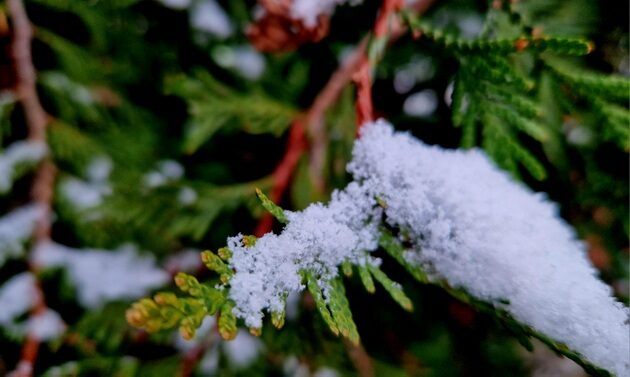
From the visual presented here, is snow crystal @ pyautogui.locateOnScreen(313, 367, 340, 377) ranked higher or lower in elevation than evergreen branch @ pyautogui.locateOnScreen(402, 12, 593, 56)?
lower

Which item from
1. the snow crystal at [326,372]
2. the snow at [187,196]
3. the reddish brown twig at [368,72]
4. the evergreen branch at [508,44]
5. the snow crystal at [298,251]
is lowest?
the snow crystal at [326,372]

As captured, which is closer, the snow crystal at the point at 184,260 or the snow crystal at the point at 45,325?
the snow crystal at the point at 45,325

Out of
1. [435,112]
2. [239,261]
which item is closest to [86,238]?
[239,261]

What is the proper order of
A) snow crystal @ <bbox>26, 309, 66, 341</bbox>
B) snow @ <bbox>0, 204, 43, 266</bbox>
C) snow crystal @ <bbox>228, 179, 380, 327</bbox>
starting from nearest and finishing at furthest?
snow crystal @ <bbox>228, 179, 380, 327</bbox> → snow crystal @ <bbox>26, 309, 66, 341</bbox> → snow @ <bbox>0, 204, 43, 266</bbox>

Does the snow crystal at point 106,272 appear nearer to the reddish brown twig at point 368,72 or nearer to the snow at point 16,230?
the snow at point 16,230

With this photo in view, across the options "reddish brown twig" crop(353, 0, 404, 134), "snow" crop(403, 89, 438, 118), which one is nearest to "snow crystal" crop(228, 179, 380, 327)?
"reddish brown twig" crop(353, 0, 404, 134)

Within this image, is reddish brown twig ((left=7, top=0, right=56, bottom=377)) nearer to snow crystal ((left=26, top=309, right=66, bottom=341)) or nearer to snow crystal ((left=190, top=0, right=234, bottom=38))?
snow crystal ((left=26, top=309, right=66, bottom=341))

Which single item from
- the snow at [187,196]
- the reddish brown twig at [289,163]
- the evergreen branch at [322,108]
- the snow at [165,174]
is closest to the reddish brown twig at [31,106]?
the snow at [165,174]
